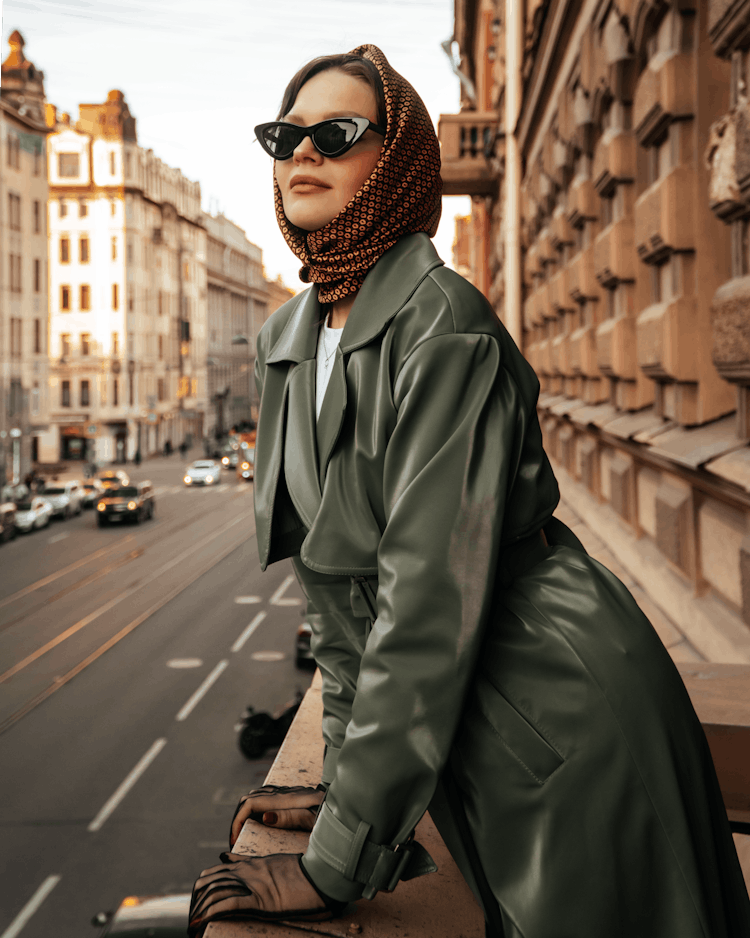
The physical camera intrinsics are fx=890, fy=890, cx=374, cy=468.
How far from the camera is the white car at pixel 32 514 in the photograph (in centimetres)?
3247

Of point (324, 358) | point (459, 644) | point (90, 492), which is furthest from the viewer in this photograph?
point (90, 492)

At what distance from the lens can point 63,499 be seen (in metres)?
37.0

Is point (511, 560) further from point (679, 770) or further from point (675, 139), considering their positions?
point (675, 139)

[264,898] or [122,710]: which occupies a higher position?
[264,898]

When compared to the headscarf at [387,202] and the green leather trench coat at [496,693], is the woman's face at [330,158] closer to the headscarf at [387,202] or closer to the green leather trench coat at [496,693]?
the headscarf at [387,202]

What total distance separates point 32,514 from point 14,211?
14595 mm

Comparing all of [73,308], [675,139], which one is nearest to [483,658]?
[675,139]

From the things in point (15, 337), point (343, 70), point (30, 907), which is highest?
point (15, 337)

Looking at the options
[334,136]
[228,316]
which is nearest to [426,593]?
[334,136]

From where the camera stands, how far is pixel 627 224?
578 centimetres

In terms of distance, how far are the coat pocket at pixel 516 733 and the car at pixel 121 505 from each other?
115 ft

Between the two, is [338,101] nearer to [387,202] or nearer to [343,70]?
[343,70]

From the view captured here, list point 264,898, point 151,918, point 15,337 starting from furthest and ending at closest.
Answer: point 15,337 < point 151,918 < point 264,898

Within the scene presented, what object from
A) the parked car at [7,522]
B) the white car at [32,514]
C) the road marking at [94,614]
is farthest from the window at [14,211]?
the road marking at [94,614]
